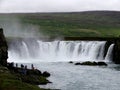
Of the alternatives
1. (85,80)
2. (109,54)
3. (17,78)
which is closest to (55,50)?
(109,54)

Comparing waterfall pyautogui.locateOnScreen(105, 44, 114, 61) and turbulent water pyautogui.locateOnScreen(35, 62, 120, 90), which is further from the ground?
turbulent water pyautogui.locateOnScreen(35, 62, 120, 90)

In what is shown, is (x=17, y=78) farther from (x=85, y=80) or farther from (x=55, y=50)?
(x=55, y=50)

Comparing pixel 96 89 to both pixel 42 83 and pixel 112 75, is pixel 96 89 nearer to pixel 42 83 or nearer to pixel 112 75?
pixel 42 83

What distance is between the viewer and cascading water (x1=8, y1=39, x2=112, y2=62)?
13488cm

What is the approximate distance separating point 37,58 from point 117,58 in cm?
2766

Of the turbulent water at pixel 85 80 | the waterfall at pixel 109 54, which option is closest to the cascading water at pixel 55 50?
Result: the waterfall at pixel 109 54

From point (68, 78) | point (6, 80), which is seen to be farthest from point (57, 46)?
point (6, 80)

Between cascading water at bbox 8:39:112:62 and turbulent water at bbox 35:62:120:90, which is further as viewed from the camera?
cascading water at bbox 8:39:112:62

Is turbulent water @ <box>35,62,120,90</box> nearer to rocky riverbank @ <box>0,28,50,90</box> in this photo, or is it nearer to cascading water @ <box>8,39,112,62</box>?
rocky riverbank @ <box>0,28,50,90</box>

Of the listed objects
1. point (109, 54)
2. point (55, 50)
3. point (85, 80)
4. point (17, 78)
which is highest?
point (17, 78)

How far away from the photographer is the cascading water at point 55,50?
13488cm

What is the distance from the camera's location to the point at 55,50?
140250 millimetres

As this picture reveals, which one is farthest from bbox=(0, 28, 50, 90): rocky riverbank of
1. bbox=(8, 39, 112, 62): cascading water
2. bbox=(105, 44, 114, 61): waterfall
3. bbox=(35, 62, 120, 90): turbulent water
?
bbox=(105, 44, 114, 61): waterfall

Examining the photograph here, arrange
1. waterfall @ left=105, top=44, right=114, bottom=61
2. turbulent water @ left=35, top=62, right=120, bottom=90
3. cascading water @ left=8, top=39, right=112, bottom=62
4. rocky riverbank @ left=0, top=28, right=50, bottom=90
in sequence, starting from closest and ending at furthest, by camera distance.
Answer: rocky riverbank @ left=0, top=28, right=50, bottom=90, turbulent water @ left=35, top=62, right=120, bottom=90, waterfall @ left=105, top=44, right=114, bottom=61, cascading water @ left=8, top=39, right=112, bottom=62
